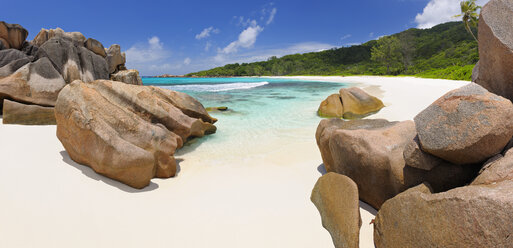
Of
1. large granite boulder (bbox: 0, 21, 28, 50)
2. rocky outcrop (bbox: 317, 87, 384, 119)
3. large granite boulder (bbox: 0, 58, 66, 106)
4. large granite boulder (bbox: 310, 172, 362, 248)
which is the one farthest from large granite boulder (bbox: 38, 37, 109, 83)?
rocky outcrop (bbox: 317, 87, 384, 119)

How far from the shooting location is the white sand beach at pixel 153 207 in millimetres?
2658

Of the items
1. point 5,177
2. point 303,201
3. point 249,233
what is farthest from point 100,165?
point 303,201

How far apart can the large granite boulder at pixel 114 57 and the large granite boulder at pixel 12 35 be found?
874 centimetres

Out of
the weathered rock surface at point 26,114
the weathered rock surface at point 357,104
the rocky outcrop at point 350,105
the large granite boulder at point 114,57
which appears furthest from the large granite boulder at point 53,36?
the weathered rock surface at point 357,104

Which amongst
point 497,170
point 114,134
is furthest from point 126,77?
point 497,170

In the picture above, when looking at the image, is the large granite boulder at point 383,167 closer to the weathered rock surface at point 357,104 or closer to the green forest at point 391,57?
the weathered rock surface at point 357,104

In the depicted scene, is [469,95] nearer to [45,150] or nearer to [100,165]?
[100,165]

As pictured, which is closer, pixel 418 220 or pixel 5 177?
pixel 418 220

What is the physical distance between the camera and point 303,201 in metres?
3.65

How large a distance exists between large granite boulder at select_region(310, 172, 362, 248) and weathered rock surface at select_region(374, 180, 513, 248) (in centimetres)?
31

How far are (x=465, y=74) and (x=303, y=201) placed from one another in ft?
112

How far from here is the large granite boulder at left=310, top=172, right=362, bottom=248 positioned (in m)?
2.53

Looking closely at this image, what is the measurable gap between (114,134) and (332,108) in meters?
9.48

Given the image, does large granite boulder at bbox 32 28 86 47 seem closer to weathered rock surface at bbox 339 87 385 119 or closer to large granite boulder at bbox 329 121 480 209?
weathered rock surface at bbox 339 87 385 119
